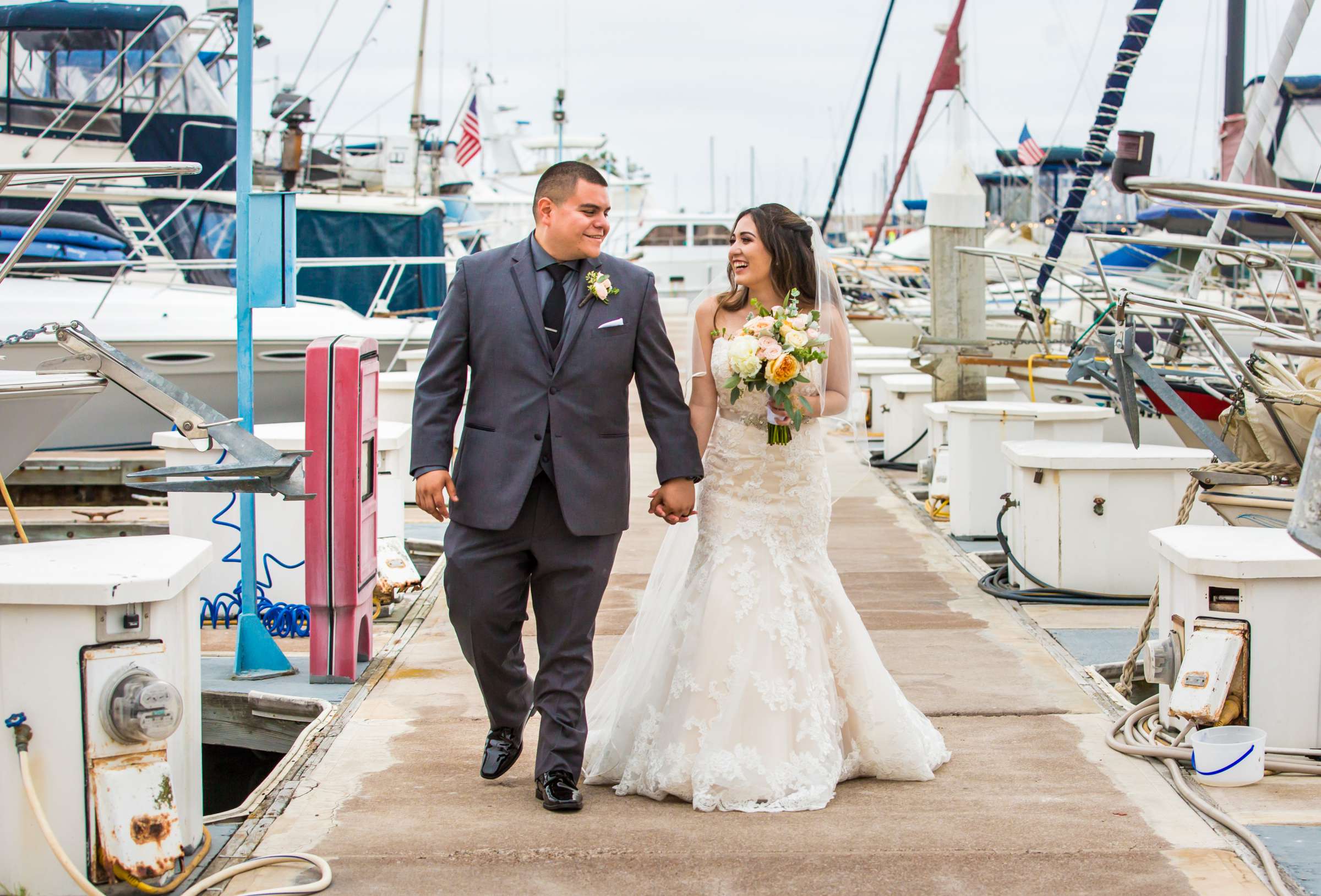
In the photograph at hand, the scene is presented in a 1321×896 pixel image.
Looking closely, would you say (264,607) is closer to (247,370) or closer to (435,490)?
(247,370)

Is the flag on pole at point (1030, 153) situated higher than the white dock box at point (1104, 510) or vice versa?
the flag on pole at point (1030, 153)

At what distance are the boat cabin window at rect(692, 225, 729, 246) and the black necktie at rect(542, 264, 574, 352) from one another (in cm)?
4327

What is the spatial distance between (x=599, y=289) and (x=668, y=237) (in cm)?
4356

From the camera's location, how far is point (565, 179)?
4262 millimetres

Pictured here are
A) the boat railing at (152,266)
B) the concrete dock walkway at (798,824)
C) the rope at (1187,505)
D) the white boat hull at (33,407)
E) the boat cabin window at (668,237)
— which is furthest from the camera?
the boat cabin window at (668,237)

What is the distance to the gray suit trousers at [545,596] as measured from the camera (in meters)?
4.18

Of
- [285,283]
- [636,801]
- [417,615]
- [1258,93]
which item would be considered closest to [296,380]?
[417,615]

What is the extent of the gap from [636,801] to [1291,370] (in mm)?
5250

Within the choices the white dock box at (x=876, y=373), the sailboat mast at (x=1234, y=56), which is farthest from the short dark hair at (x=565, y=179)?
the sailboat mast at (x=1234, y=56)

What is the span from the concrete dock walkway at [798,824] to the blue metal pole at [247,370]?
0.54 meters

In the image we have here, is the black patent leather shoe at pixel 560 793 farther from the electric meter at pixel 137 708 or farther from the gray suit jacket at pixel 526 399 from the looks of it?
the electric meter at pixel 137 708

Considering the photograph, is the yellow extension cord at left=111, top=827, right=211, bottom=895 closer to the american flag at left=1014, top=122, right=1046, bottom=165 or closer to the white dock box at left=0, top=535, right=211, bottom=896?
the white dock box at left=0, top=535, right=211, bottom=896

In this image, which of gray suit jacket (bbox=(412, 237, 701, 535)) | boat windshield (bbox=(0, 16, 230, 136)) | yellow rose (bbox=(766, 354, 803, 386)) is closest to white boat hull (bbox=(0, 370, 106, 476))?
gray suit jacket (bbox=(412, 237, 701, 535))

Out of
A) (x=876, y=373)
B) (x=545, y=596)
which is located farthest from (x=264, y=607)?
(x=876, y=373)
